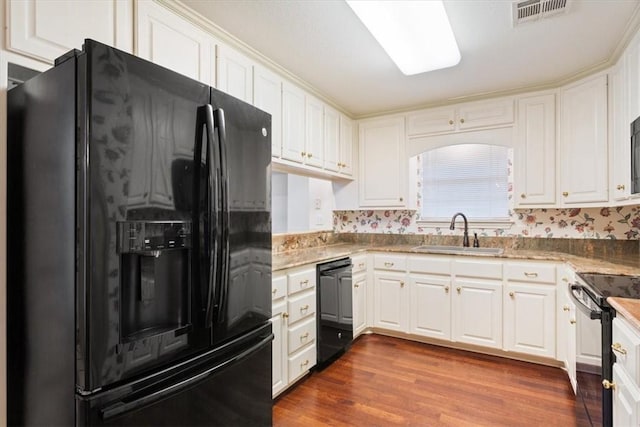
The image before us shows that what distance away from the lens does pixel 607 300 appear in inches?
56.9

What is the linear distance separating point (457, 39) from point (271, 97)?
4.25 feet

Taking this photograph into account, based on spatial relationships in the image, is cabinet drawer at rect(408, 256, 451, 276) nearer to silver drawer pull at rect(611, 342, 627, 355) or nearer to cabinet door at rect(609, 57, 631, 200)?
cabinet door at rect(609, 57, 631, 200)

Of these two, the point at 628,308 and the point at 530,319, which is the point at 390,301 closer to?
the point at 530,319

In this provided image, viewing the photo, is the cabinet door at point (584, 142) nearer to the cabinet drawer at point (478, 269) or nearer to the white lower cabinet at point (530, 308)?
the white lower cabinet at point (530, 308)

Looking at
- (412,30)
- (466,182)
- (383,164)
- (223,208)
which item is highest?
(412,30)

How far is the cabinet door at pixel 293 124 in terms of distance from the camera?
2668mm

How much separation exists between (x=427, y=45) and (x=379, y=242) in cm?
225

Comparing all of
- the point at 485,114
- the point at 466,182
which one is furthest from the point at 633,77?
the point at 466,182

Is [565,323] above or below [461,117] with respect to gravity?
below

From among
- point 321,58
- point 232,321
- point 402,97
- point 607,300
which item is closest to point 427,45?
point 321,58

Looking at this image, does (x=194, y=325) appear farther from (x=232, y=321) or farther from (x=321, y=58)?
(x=321, y=58)

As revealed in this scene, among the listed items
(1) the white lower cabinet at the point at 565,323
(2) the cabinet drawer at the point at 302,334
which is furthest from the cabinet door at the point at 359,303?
(1) the white lower cabinet at the point at 565,323

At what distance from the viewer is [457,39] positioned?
7.30 feet

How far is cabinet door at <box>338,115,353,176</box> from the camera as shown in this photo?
3550 mm
